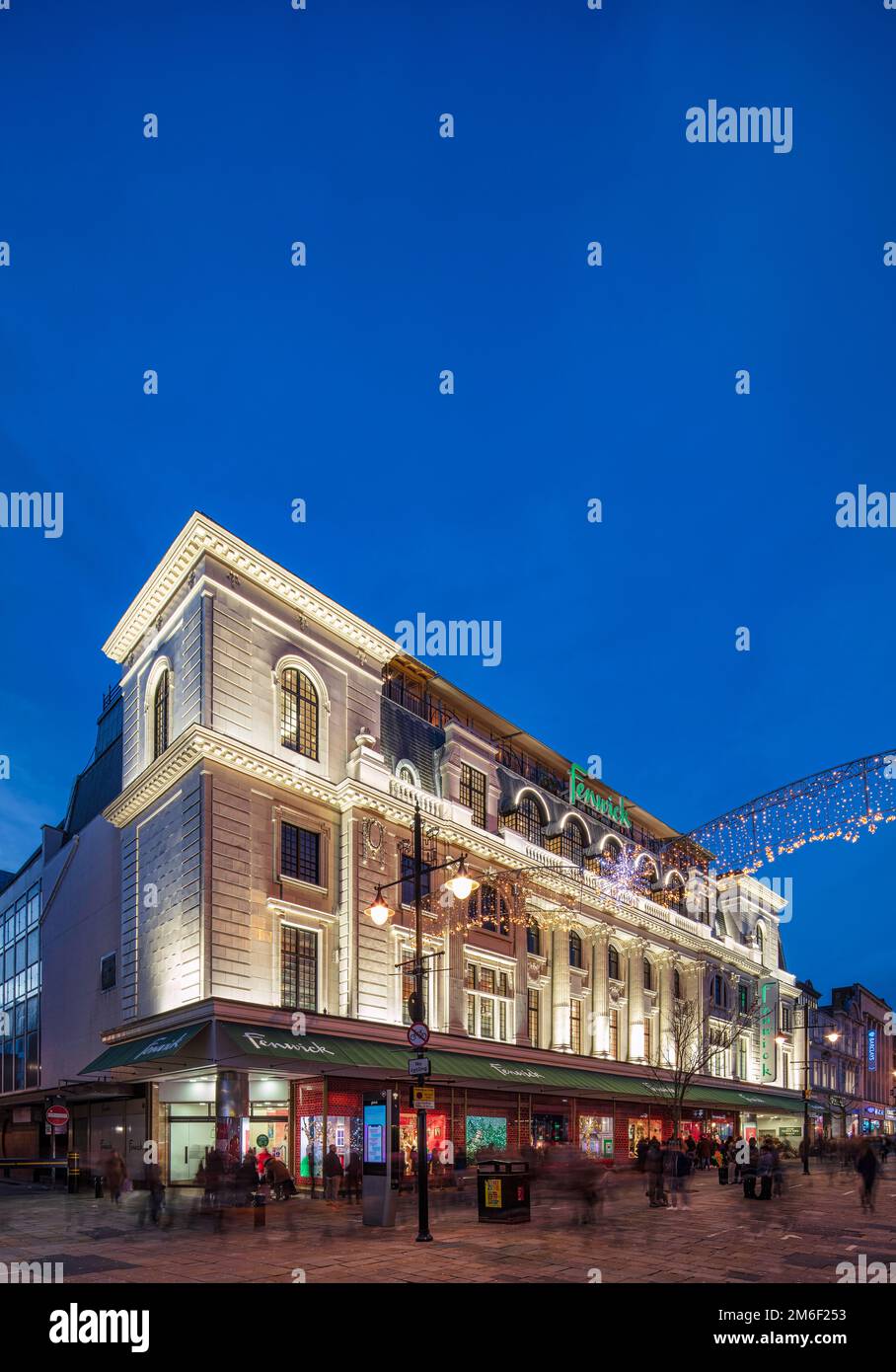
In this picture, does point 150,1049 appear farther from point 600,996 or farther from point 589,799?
point 589,799

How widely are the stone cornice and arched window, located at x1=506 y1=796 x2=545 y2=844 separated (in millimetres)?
11118

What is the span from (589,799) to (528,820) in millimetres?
5161

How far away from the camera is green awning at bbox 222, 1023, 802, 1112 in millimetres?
27484

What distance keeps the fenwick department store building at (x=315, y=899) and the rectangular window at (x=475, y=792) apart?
0.32 feet

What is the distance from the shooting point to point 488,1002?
41.3m

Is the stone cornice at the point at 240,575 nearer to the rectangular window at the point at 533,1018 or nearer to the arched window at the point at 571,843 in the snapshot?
the arched window at the point at 571,843

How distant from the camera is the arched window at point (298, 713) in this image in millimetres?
34344

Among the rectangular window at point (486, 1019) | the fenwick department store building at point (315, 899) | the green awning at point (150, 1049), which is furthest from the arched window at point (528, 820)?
the green awning at point (150, 1049)

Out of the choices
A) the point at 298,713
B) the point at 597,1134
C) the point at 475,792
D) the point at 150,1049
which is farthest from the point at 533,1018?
the point at 150,1049

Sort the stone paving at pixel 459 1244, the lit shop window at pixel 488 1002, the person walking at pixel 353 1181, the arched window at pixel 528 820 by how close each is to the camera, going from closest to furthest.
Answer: the stone paving at pixel 459 1244, the person walking at pixel 353 1181, the lit shop window at pixel 488 1002, the arched window at pixel 528 820

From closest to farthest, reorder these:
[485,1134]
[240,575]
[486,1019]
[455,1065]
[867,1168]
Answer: [867,1168], [240,575], [455,1065], [485,1134], [486,1019]

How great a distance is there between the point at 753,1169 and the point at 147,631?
2491 cm

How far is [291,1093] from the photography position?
31375mm

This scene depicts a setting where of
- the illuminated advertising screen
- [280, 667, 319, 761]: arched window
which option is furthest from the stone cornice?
the illuminated advertising screen
